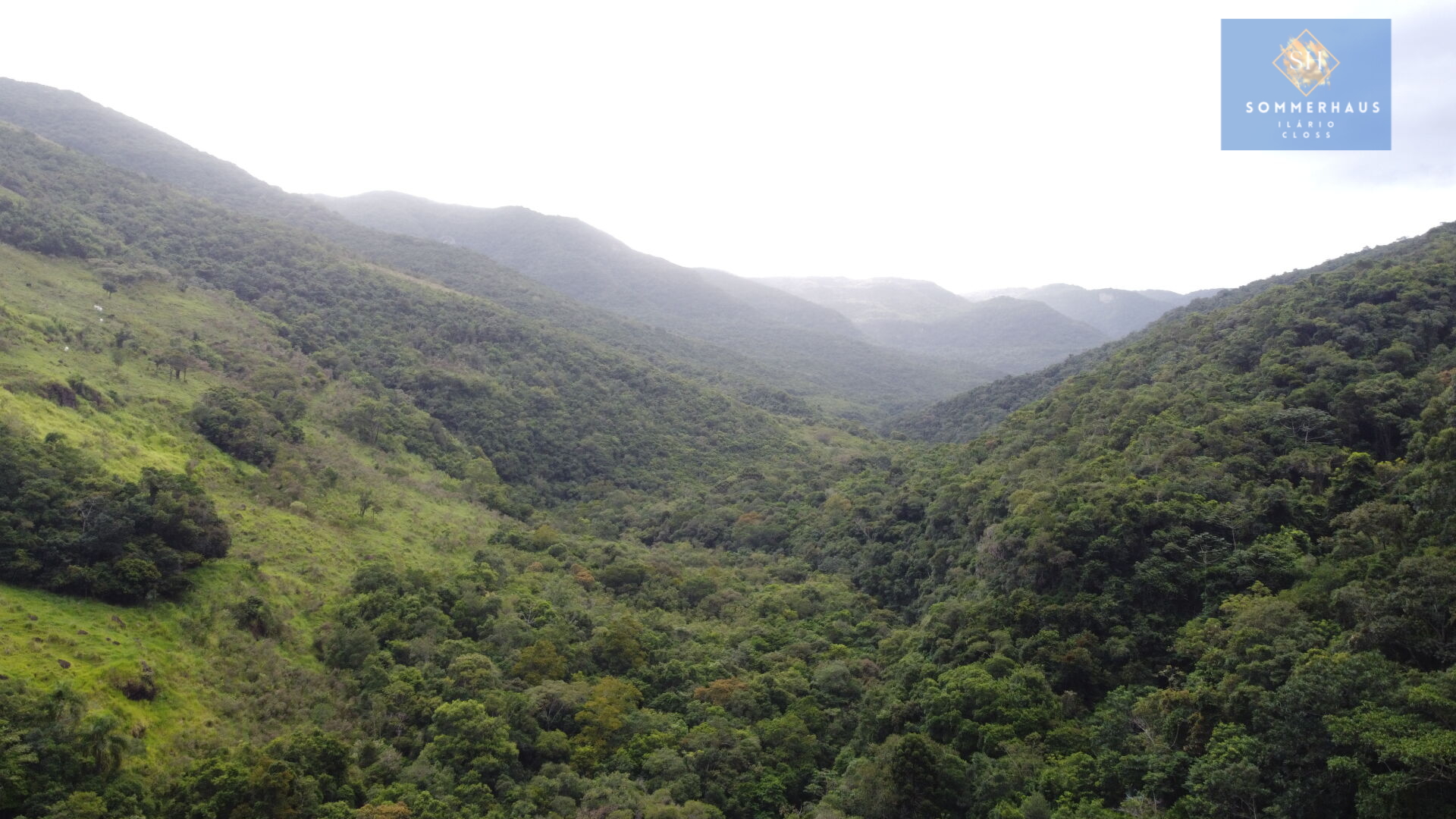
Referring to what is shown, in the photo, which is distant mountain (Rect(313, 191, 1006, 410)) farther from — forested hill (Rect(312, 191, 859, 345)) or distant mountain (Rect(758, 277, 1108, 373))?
distant mountain (Rect(758, 277, 1108, 373))

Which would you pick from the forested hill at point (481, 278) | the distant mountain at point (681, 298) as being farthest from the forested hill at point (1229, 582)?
the distant mountain at point (681, 298)

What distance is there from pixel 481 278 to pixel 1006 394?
72.2 m

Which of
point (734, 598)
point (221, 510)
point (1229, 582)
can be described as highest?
point (221, 510)

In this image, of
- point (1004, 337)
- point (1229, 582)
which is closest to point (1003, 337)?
point (1004, 337)

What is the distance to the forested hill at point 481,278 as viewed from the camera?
96062 mm

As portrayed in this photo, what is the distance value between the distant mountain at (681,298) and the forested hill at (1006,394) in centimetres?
1971

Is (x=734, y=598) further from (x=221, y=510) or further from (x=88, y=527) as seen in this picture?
(x=88, y=527)

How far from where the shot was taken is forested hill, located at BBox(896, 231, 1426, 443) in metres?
70.4

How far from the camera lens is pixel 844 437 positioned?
75438 millimetres

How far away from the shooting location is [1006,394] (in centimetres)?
8281

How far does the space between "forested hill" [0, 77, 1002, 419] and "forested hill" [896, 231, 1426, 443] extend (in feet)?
37.4

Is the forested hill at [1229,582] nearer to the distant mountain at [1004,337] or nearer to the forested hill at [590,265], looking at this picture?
the forested hill at [590,265]

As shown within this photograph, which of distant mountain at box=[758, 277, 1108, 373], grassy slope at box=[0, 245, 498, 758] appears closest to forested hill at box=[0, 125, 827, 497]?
grassy slope at box=[0, 245, 498, 758]

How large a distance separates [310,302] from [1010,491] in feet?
199
